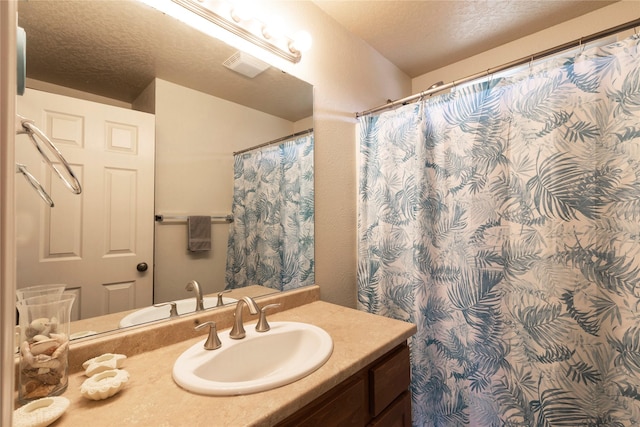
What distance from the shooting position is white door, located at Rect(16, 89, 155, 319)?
74cm

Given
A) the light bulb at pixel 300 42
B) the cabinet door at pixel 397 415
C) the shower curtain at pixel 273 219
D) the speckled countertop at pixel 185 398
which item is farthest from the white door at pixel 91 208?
the cabinet door at pixel 397 415

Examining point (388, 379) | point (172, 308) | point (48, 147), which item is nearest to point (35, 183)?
point (48, 147)

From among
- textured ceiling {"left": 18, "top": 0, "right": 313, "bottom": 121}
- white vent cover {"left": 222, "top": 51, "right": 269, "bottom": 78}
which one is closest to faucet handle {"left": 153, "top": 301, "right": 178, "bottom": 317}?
textured ceiling {"left": 18, "top": 0, "right": 313, "bottom": 121}

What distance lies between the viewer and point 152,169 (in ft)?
3.17

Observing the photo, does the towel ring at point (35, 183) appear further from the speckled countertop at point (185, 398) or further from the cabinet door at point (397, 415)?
the cabinet door at point (397, 415)

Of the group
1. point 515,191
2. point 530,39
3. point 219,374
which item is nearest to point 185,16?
point 219,374

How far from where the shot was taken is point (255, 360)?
927 millimetres

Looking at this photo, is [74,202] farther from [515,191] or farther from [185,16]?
[515,191]

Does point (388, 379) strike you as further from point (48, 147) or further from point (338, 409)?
point (48, 147)

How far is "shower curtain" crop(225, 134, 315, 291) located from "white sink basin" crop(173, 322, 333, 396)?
0.28 metres

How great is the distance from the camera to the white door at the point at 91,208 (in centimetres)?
74

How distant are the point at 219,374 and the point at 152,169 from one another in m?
0.71

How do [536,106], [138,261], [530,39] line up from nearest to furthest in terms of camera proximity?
[138,261] < [536,106] < [530,39]

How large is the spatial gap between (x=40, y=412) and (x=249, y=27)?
1349mm
